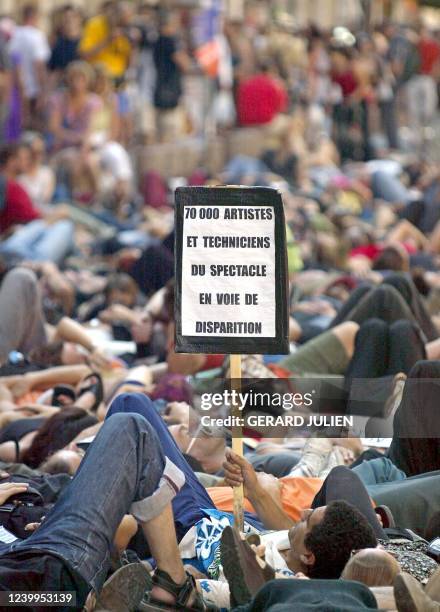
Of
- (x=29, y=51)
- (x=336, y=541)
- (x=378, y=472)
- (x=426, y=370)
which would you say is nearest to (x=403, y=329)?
(x=426, y=370)

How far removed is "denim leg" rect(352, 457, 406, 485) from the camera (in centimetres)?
725

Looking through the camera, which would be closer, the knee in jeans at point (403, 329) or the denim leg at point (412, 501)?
the denim leg at point (412, 501)

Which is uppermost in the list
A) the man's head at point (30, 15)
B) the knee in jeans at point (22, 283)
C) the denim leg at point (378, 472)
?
the man's head at point (30, 15)

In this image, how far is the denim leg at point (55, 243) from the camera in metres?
14.0

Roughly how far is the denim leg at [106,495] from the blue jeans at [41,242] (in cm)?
752

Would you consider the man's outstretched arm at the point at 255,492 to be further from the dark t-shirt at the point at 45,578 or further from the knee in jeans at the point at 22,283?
the knee in jeans at the point at 22,283

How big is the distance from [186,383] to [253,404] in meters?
0.65

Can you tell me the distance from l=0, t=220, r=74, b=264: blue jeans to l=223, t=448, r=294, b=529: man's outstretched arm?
23.4 feet

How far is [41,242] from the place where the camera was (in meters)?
Answer: 14.2

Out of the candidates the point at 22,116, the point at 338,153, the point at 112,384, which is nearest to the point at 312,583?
the point at 112,384

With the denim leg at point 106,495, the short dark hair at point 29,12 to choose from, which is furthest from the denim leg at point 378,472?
the short dark hair at point 29,12

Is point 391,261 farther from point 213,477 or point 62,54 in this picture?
point 62,54

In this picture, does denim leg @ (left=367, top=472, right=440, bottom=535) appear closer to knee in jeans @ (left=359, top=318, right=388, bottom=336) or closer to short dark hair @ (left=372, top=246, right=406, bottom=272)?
knee in jeans @ (left=359, top=318, right=388, bottom=336)

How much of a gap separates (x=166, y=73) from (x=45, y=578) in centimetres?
1448
